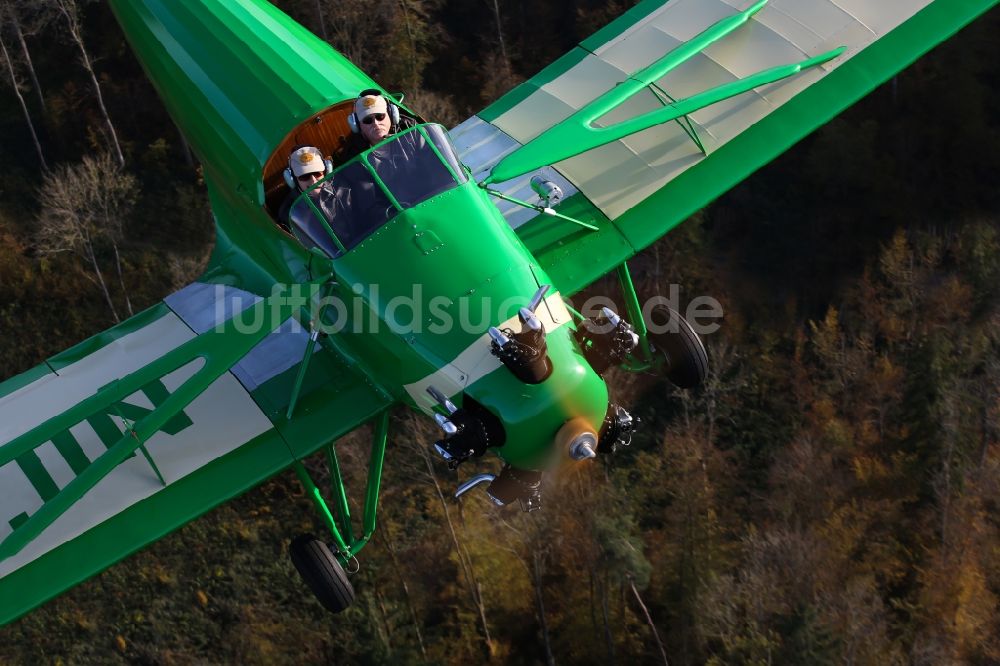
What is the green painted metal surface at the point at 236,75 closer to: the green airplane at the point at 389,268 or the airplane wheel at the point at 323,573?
the green airplane at the point at 389,268

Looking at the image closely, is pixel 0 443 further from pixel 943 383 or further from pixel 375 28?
pixel 943 383

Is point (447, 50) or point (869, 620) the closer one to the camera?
point (869, 620)

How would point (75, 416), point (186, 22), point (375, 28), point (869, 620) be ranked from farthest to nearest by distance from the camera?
1. point (375, 28)
2. point (869, 620)
3. point (186, 22)
4. point (75, 416)

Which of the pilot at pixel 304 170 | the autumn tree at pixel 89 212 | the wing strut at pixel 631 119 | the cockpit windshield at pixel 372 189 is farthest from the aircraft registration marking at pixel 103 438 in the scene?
the autumn tree at pixel 89 212

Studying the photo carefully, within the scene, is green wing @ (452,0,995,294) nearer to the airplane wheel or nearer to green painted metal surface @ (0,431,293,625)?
green painted metal surface @ (0,431,293,625)

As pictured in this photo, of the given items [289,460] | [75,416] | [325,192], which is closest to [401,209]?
[325,192]

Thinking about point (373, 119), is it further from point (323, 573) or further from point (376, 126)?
point (323, 573)
